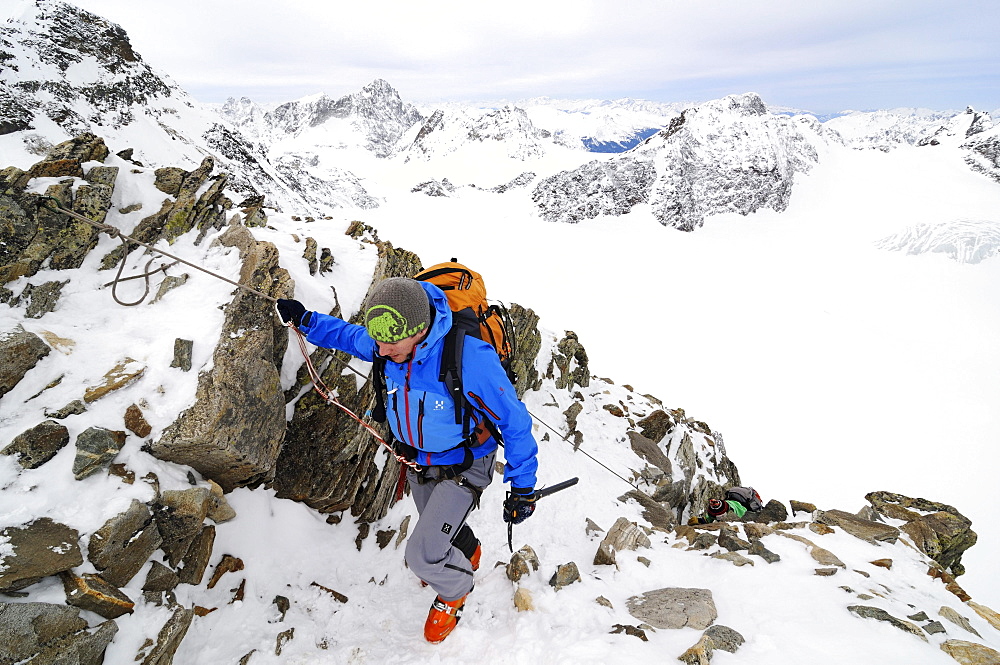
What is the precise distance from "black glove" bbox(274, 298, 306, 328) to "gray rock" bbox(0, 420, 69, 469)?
2088 mm

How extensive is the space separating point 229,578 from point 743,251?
2309 inches

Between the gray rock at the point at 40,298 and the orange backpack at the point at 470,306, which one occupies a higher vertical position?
the orange backpack at the point at 470,306

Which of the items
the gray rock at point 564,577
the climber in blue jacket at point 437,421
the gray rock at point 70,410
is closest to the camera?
the climber in blue jacket at point 437,421

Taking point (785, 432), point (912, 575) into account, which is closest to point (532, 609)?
point (912, 575)

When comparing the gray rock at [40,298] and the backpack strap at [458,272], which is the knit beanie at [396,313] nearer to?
the backpack strap at [458,272]

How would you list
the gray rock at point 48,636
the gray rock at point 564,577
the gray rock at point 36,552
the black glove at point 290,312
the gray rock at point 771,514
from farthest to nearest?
the gray rock at point 771,514, the gray rock at point 564,577, the black glove at point 290,312, the gray rock at point 36,552, the gray rock at point 48,636

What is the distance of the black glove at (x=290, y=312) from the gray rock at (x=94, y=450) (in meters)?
1.87

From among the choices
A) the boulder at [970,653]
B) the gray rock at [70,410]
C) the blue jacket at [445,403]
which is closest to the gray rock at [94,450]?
the gray rock at [70,410]

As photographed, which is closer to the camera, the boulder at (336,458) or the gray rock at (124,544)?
the gray rock at (124,544)

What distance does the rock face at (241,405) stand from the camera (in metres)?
4.48

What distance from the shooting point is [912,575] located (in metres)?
6.23

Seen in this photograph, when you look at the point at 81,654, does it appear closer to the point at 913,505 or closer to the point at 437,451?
the point at 437,451

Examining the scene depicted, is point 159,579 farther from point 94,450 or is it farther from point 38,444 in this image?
point 38,444

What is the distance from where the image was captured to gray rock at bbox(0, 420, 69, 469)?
3652 mm
